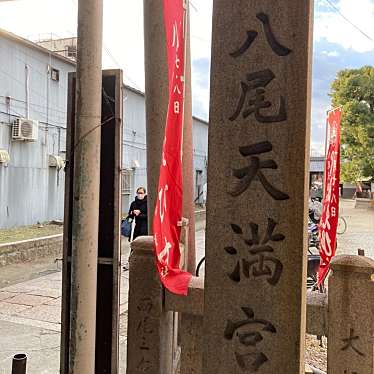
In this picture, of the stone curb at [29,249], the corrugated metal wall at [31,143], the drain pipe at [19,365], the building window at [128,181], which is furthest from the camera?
the building window at [128,181]

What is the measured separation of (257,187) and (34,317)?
5286mm

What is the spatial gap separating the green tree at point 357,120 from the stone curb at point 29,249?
1774cm

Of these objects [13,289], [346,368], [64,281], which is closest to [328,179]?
[346,368]

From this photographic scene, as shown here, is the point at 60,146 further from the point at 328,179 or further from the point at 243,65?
the point at 243,65

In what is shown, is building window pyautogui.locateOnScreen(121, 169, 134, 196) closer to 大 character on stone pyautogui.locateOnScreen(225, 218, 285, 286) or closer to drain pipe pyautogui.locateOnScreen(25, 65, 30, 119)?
drain pipe pyautogui.locateOnScreen(25, 65, 30, 119)

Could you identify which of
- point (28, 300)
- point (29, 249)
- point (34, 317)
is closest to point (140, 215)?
point (28, 300)

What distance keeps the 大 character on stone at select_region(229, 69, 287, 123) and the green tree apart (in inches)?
897

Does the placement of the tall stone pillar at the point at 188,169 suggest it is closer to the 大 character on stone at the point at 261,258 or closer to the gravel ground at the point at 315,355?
the 大 character on stone at the point at 261,258

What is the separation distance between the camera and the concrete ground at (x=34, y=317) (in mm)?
4719

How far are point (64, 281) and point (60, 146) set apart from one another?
12.3 metres

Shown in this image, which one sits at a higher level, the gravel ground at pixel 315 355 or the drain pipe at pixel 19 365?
the drain pipe at pixel 19 365

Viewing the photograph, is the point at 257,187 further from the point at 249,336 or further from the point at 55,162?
the point at 55,162

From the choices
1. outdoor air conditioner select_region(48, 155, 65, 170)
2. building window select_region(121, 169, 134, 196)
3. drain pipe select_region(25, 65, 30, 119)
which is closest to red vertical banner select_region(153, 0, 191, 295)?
drain pipe select_region(25, 65, 30, 119)

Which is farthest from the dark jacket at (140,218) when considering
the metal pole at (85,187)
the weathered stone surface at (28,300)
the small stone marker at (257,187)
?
the small stone marker at (257,187)
